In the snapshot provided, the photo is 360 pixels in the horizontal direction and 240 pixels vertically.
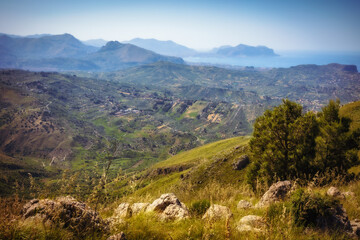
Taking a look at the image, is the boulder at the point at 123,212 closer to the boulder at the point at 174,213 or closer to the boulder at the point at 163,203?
the boulder at the point at 174,213

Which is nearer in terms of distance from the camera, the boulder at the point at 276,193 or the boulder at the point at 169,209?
the boulder at the point at 169,209

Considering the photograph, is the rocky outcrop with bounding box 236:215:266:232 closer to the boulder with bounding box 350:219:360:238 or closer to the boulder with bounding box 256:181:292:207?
the boulder with bounding box 350:219:360:238

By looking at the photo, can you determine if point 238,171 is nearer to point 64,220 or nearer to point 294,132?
point 294,132

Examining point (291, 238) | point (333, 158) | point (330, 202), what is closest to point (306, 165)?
point (333, 158)

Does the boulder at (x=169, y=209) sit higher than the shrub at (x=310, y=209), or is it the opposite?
the shrub at (x=310, y=209)

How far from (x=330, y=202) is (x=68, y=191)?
811 cm

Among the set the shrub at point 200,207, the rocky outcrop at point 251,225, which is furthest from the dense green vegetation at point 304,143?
the rocky outcrop at point 251,225

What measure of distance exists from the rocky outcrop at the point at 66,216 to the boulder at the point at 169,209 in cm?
214

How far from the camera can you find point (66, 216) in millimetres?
4645

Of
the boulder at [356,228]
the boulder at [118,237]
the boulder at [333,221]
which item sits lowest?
the boulder at [356,228]

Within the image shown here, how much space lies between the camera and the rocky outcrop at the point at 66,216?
4.47m

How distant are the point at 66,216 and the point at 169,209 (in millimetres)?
3455

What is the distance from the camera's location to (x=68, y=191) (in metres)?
5.43

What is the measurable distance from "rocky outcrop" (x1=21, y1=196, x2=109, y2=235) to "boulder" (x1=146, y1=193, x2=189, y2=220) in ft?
7.03
